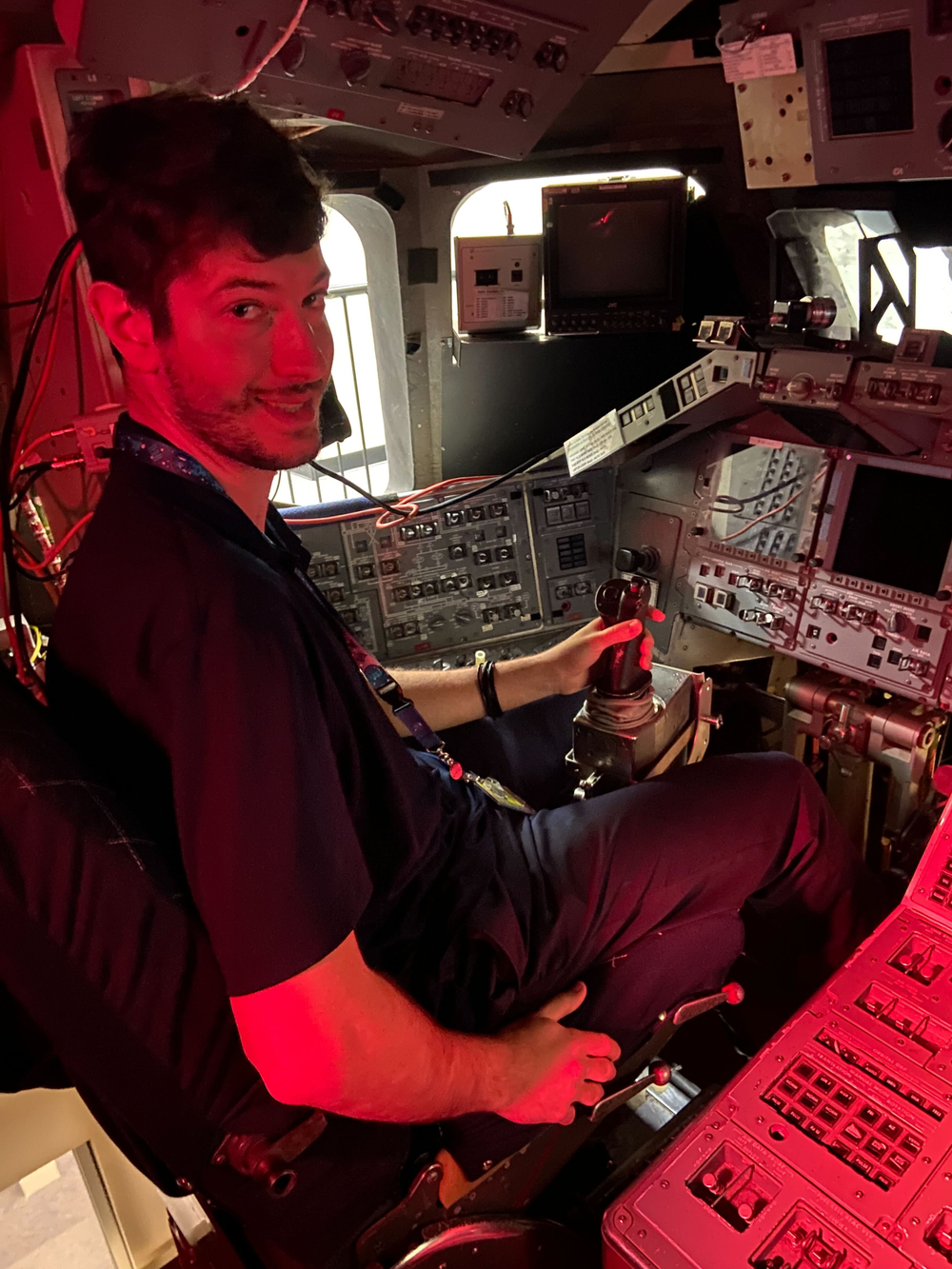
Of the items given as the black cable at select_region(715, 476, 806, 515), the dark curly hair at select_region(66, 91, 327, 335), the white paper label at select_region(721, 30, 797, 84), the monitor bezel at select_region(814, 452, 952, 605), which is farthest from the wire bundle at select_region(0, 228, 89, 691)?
the monitor bezel at select_region(814, 452, 952, 605)

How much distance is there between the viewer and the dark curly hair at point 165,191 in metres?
1.11

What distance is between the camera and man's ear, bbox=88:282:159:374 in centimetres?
114

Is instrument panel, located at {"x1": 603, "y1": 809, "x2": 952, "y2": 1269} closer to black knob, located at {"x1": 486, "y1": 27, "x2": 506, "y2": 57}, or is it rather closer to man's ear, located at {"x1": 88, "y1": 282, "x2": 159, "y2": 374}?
man's ear, located at {"x1": 88, "y1": 282, "x2": 159, "y2": 374}

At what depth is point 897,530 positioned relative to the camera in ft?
6.28

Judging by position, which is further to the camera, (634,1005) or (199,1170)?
(634,1005)

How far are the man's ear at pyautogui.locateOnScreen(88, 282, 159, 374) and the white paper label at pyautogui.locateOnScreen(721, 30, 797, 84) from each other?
1467mm

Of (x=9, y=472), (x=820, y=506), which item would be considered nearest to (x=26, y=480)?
(x=9, y=472)

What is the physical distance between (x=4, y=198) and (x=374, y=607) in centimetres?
121

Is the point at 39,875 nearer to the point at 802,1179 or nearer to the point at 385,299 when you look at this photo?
the point at 802,1179

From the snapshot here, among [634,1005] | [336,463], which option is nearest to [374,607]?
[336,463]

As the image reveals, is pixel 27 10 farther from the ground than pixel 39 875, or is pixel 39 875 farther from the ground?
pixel 27 10

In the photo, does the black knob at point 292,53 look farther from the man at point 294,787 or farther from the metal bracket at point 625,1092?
the metal bracket at point 625,1092

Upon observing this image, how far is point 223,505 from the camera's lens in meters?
1.12

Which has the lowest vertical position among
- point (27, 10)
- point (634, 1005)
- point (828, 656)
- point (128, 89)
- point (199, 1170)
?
point (634, 1005)
